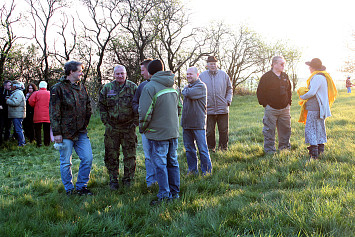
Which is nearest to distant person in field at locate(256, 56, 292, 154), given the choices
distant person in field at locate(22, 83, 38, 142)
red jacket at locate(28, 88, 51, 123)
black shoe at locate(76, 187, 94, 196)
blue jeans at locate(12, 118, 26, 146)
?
black shoe at locate(76, 187, 94, 196)

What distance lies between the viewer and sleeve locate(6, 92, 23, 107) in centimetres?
835


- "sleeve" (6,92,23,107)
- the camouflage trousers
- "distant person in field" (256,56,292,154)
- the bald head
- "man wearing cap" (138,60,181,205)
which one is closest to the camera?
"man wearing cap" (138,60,181,205)

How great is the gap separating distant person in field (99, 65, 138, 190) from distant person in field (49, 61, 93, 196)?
0.34 meters

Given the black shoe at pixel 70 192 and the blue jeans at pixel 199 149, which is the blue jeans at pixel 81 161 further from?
the blue jeans at pixel 199 149

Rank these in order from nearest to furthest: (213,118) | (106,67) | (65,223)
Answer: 1. (65,223)
2. (213,118)
3. (106,67)

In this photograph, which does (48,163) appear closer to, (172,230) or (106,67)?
(172,230)

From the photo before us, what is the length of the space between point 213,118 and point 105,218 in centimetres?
411

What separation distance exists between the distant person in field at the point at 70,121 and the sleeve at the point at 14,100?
211 inches

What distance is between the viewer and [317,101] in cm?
514

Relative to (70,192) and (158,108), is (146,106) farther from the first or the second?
(70,192)

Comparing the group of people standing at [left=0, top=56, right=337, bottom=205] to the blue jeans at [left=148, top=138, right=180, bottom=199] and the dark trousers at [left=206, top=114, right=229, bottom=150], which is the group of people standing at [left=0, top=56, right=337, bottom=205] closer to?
the blue jeans at [left=148, top=138, right=180, bottom=199]

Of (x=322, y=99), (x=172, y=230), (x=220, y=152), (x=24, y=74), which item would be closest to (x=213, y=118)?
(x=220, y=152)

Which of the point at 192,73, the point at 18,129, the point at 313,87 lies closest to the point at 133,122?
the point at 192,73

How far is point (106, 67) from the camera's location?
23.0 m
